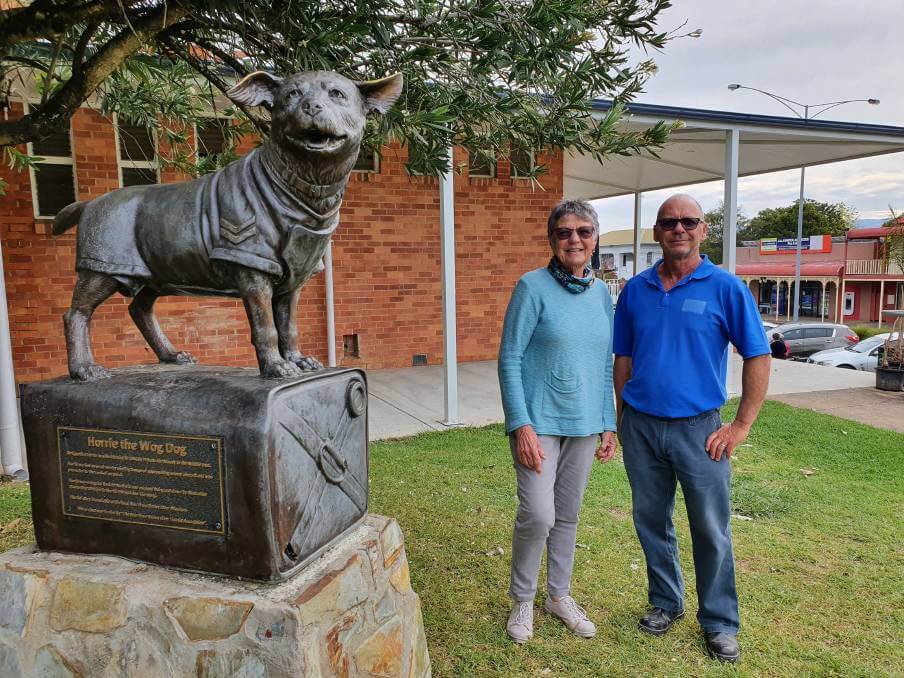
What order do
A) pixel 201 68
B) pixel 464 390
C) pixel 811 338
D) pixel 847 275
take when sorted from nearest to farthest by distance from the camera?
pixel 201 68, pixel 464 390, pixel 811 338, pixel 847 275

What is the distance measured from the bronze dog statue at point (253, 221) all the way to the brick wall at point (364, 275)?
5967mm

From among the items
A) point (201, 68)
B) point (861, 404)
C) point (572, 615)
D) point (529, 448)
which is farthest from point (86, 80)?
point (861, 404)

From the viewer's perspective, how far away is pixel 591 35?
8.46 feet

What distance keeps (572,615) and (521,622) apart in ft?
0.85

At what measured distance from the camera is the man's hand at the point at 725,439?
2.58 meters

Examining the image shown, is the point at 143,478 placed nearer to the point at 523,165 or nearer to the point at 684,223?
the point at 684,223

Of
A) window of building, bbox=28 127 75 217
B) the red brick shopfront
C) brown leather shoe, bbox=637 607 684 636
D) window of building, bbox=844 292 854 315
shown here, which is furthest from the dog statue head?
window of building, bbox=844 292 854 315

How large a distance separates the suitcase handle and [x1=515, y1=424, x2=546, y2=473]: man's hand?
746mm

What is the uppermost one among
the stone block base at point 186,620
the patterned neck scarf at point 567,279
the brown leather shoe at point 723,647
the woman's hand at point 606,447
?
the patterned neck scarf at point 567,279

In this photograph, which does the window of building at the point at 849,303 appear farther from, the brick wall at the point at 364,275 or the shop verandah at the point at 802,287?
the brick wall at the point at 364,275

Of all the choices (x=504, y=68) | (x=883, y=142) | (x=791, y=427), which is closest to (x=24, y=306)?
(x=504, y=68)

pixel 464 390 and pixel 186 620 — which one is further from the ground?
pixel 186 620

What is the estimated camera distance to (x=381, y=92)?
6.56ft

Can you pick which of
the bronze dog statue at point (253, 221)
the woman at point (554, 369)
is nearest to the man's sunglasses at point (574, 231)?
the woman at point (554, 369)
